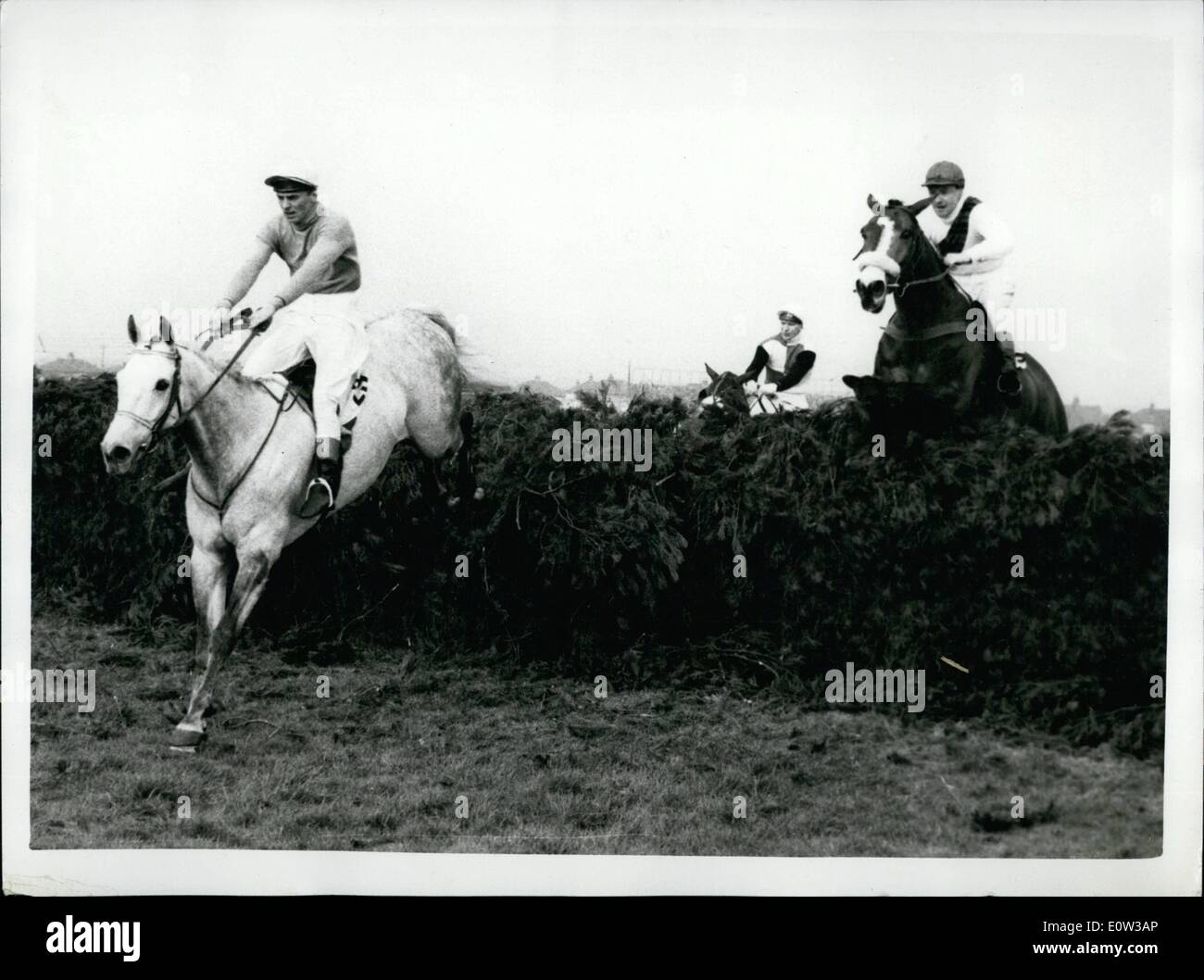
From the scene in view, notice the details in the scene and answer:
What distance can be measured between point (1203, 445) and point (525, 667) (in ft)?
11.5

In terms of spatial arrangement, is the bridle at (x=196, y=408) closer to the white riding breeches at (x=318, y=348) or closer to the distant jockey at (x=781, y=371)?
the white riding breeches at (x=318, y=348)

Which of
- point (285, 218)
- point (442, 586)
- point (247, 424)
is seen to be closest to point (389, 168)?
point (285, 218)

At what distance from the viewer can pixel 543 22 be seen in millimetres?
5711

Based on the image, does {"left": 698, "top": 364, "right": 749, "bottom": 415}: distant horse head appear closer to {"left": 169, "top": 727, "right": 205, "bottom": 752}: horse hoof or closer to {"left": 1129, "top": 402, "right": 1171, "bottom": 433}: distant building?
{"left": 1129, "top": 402, "right": 1171, "bottom": 433}: distant building

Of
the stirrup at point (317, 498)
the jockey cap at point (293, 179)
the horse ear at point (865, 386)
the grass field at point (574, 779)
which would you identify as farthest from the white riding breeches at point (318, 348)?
the horse ear at point (865, 386)

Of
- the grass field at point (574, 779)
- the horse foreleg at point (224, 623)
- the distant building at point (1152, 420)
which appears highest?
the distant building at point (1152, 420)

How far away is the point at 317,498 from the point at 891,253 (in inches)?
120

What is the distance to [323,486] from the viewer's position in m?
5.75

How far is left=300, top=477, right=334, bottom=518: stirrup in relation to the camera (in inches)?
226

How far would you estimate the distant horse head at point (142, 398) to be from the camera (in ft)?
18.3

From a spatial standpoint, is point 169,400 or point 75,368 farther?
point 75,368

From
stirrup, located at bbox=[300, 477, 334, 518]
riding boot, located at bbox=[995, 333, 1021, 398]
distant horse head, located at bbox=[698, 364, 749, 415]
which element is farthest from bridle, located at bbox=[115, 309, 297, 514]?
riding boot, located at bbox=[995, 333, 1021, 398]

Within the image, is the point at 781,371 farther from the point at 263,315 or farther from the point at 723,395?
the point at 263,315

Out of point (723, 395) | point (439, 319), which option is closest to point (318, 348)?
point (439, 319)
